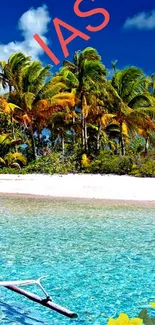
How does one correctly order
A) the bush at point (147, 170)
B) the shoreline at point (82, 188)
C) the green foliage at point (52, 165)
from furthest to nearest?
the green foliage at point (52, 165)
the bush at point (147, 170)
the shoreline at point (82, 188)

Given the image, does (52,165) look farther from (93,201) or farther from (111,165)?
(93,201)

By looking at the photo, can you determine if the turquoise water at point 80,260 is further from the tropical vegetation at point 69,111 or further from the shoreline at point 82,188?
the tropical vegetation at point 69,111

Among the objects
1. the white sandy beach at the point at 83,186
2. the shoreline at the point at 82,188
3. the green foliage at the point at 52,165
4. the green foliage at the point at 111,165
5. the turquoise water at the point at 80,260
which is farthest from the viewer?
the green foliage at the point at 52,165

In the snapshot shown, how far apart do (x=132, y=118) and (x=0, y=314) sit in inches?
831

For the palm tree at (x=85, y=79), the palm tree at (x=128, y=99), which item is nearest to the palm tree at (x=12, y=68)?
the palm tree at (x=85, y=79)

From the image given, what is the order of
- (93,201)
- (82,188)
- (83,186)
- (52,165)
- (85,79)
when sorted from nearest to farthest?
(93,201) < (82,188) < (83,186) < (52,165) < (85,79)

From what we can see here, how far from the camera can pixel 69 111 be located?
25969mm

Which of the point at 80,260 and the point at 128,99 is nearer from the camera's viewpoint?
the point at 80,260

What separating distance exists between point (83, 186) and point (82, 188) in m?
0.37

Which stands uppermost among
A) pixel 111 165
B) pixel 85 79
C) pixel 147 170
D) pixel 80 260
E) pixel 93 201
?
pixel 85 79

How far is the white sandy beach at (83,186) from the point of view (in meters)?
15.6

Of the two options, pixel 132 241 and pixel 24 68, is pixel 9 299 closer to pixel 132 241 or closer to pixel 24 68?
pixel 132 241

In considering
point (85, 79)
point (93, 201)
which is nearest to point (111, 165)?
point (85, 79)

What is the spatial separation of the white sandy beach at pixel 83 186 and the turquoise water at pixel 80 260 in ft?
11.7
